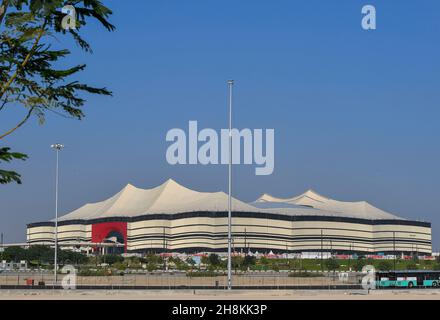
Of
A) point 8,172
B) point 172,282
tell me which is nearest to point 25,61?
A: point 8,172

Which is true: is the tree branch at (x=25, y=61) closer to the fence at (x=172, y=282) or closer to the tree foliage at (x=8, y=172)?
the tree foliage at (x=8, y=172)

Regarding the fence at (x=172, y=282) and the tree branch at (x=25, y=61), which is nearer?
the tree branch at (x=25, y=61)

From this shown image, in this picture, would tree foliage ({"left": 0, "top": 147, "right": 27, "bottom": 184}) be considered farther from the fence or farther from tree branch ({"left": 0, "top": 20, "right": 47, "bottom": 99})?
the fence

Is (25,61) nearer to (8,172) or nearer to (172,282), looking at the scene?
(8,172)

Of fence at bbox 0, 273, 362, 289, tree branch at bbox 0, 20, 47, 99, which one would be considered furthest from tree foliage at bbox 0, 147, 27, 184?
fence at bbox 0, 273, 362, 289

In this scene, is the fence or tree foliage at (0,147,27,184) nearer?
tree foliage at (0,147,27,184)

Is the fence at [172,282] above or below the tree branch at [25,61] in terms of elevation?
below

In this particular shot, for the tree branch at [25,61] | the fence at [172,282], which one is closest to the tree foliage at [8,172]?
the tree branch at [25,61]

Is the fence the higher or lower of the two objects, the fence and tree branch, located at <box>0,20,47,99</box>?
the lower

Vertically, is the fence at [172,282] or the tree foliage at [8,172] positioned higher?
Answer: the tree foliage at [8,172]
